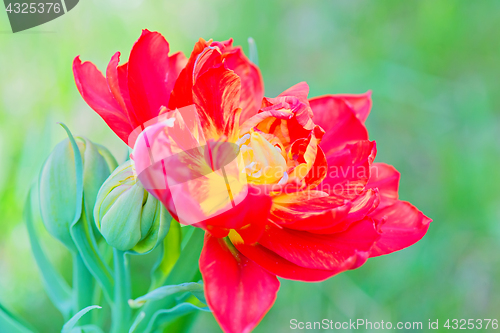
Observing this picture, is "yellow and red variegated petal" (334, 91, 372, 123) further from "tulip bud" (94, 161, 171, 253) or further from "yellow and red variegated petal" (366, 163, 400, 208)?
"tulip bud" (94, 161, 171, 253)

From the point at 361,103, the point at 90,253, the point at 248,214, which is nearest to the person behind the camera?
the point at 248,214

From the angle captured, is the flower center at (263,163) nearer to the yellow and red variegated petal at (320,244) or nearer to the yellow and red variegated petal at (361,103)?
the yellow and red variegated petal at (320,244)

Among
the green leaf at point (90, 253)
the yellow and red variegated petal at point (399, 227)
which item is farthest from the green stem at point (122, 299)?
the yellow and red variegated petal at point (399, 227)

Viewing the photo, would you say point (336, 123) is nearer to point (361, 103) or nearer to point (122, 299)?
point (361, 103)

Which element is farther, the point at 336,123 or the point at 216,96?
the point at 336,123

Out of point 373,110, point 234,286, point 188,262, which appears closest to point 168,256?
point 188,262

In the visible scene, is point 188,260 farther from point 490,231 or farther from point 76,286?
point 490,231

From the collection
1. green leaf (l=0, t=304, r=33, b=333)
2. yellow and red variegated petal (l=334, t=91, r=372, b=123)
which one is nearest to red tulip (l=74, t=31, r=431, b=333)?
yellow and red variegated petal (l=334, t=91, r=372, b=123)
